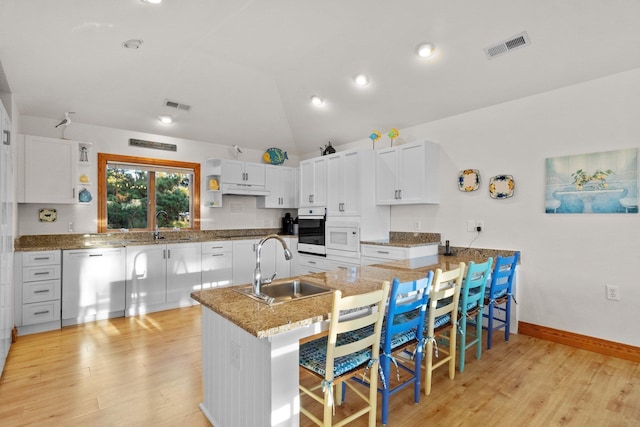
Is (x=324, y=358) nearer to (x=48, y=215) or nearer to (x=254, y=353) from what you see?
(x=254, y=353)

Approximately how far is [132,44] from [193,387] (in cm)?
304

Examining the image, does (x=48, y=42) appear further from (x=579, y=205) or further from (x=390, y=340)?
(x=579, y=205)

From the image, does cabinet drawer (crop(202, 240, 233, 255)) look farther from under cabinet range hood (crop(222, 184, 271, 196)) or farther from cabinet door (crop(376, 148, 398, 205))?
cabinet door (crop(376, 148, 398, 205))

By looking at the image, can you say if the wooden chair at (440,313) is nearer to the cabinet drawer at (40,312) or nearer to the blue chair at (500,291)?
the blue chair at (500,291)

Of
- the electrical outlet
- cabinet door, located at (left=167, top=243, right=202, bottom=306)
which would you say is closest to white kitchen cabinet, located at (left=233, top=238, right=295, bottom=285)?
cabinet door, located at (left=167, top=243, right=202, bottom=306)

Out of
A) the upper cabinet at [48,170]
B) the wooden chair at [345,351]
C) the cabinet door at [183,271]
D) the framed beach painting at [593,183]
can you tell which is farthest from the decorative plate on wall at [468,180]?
the upper cabinet at [48,170]

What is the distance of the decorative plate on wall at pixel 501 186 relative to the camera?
353cm

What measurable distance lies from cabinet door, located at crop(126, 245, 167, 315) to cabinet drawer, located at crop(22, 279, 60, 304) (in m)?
0.68

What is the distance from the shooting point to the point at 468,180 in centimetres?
386

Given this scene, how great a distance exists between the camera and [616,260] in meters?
2.90

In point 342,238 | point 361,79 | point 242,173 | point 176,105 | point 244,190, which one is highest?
point 361,79

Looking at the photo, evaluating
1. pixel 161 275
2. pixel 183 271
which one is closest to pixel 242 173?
pixel 183 271

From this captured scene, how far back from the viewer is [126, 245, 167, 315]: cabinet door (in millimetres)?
4023

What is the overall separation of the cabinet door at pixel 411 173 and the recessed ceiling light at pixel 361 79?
3.01 feet
